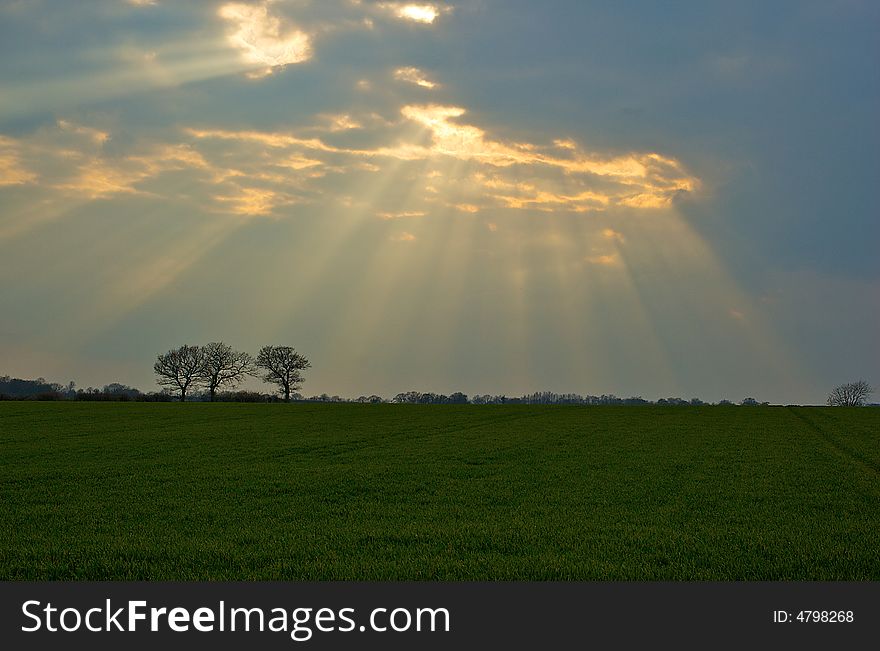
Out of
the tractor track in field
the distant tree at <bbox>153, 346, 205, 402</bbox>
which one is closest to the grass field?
the tractor track in field

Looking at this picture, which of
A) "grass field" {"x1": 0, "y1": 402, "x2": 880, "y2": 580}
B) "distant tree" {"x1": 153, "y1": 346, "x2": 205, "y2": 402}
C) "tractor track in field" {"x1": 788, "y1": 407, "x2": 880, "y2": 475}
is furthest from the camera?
"distant tree" {"x1": 153, "y1": 346, "x2": 205, "y2": 402}

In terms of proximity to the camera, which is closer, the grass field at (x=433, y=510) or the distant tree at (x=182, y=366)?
the grass field at (x=433, y=510)

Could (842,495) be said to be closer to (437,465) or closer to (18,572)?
(437,465)

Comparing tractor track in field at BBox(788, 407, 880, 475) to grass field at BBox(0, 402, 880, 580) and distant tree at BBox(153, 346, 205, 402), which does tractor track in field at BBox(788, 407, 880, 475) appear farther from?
distant tree at BBox(153, 346, 205, 402)

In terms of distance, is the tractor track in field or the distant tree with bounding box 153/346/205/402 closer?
the tractor track in field

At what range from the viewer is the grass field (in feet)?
37.6

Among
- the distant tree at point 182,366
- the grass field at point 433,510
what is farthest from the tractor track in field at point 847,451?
the distant tree at point 182,366

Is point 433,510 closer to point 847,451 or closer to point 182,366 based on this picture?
point 847,451

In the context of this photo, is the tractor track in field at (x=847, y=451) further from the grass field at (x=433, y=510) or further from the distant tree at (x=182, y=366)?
the distant tree at (x=182, y=366)

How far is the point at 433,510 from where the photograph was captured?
54.6 feet

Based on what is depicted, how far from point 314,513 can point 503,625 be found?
848 centimetres

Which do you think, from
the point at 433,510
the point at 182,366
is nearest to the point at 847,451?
the point at 433,510

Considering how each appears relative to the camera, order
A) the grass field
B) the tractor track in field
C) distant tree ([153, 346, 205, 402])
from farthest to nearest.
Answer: distant tree ([153, 346, 205, 402]) < the tractor track in field < the grass field

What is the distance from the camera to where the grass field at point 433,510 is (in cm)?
1147
